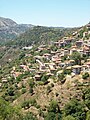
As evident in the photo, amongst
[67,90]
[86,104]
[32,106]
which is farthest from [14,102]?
[86,104]

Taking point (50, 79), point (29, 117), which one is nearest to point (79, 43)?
point (50, 79)

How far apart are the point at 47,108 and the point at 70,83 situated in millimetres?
6360

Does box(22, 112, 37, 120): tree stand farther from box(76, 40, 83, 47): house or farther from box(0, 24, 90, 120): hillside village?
box(76, 40, 83, 47): house

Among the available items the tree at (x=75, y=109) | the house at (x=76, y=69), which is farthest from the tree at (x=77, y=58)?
the tree at (x=75, y=109)

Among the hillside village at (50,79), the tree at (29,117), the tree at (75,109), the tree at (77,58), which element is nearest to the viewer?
the tree at (29,117)

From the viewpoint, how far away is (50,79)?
207 ft

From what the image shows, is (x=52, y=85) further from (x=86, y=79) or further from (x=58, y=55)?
(x=58, y=55)

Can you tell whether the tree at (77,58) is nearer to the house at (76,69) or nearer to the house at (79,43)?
the house at (76,69)

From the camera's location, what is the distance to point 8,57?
419 feet

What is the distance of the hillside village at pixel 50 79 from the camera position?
55500mm

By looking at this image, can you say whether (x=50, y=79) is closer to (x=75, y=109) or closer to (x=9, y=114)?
(x=75, y=109)

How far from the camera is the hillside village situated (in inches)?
2185

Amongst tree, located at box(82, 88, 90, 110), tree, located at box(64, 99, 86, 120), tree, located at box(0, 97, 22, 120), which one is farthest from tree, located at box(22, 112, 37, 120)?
tree, located at box(82, 88, 90, 110)

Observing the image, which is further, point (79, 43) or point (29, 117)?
point (79, 43)
